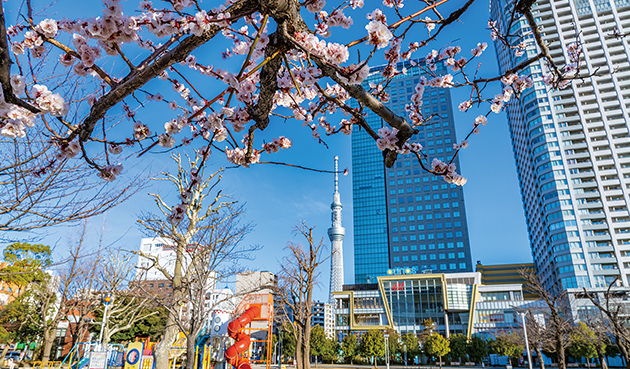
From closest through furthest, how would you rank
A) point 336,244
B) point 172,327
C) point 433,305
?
point 172,327, point 433,305, point 336,244

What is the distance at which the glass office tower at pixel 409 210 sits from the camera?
7838cm

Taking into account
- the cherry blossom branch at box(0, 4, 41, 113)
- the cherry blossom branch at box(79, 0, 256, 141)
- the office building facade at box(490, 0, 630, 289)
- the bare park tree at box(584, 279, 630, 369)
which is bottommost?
the bare park tree at box(584, 279, 630, 369)

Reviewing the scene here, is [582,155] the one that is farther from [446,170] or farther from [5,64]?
[5,64]

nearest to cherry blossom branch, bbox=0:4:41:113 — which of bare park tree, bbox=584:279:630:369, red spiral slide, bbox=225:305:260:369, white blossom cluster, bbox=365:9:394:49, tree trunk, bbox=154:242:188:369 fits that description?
white blossom cluster, bbox=365:9:394:49

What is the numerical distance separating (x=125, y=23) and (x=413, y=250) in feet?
271

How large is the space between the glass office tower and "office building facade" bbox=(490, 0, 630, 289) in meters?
17.1

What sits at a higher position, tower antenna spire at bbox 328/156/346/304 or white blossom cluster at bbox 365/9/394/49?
tower antenna spire at bbox 328/156/346/304

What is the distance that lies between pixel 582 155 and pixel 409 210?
118ft

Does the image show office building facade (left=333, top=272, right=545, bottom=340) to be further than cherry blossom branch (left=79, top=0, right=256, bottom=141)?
Yes

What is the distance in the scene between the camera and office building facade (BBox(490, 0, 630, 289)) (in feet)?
166

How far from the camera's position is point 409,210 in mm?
83375

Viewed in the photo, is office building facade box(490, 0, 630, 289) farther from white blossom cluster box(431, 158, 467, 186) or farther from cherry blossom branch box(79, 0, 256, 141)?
cherry blossom branch box(79, 0, 256, 141)

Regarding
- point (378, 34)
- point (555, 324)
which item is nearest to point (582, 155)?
point (555, 324)

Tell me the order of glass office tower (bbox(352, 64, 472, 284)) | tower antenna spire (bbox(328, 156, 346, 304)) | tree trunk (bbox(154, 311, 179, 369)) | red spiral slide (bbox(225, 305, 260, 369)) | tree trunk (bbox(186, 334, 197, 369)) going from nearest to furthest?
tree trunk (bbox(186, 334, 197, 369)) → tree trunk (bbox(154, 311, 179, 369)) → red spiral slide (bbox(225, 305, 260, 369)) → glass office tower (bbox(352, 64, 472, 284)) → tower antenna spire (bbox(328, 156, 346, 304))
